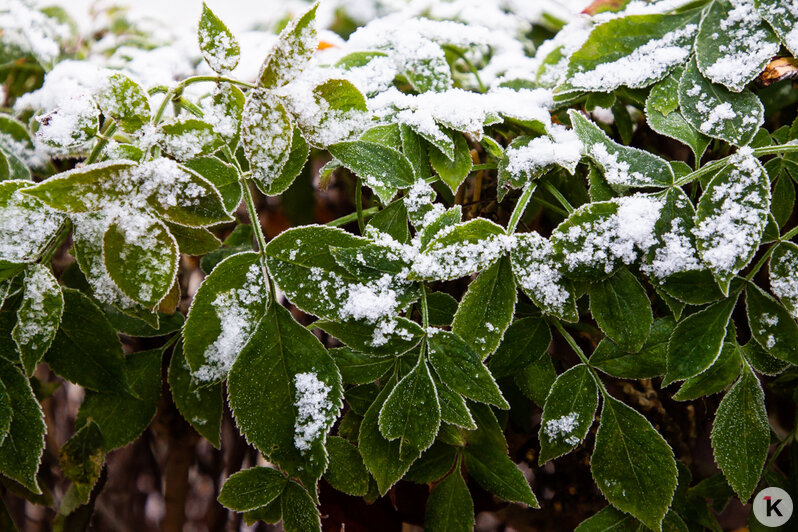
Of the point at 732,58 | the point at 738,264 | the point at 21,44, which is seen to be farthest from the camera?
the point at 21,44

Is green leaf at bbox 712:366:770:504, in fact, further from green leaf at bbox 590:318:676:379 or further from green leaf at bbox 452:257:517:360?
green leaf at bbox 452:257:517:360

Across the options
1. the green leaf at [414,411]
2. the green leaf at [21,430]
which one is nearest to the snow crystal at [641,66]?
the green leaf at [414,411]

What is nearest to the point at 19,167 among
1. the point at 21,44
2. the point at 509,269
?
the point at 21,44

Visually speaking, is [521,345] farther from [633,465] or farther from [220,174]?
[220,174]

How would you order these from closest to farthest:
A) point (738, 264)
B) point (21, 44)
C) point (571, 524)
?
point (738, 264) → point (571, 524) → point (21, 44)

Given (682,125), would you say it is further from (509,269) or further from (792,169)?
(509,269)

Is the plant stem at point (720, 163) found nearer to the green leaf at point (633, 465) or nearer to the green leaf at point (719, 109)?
the green leaf at point (719, 109)

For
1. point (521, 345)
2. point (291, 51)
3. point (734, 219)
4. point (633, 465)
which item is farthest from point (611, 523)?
point (291, 51)

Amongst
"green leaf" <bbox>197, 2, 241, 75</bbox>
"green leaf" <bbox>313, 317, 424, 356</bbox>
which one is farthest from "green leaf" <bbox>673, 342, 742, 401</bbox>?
"green leaf" <bbox>197, 2, 241, 75</bbox>
